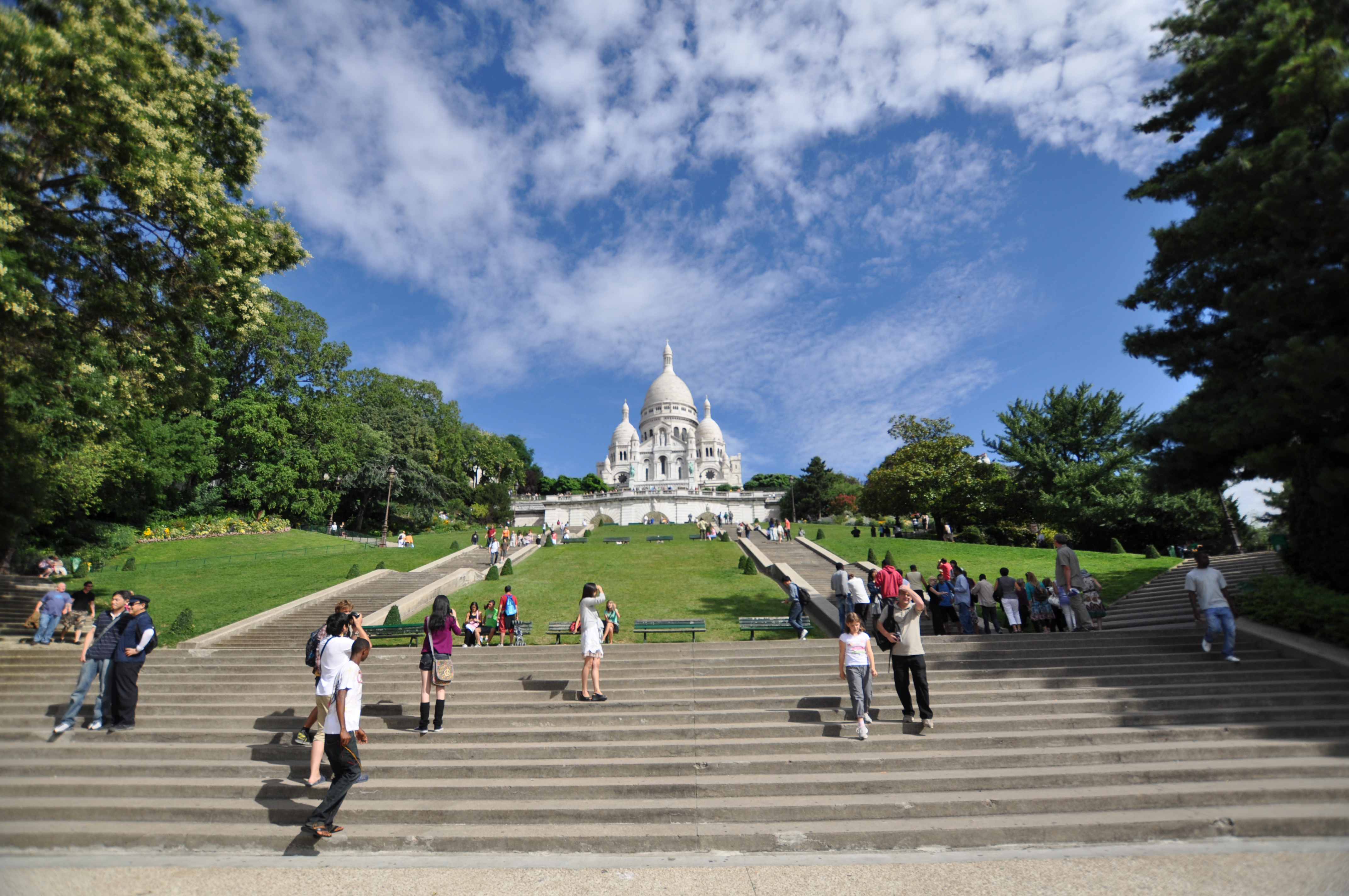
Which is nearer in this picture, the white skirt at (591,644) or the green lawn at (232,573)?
the white skirt at (591,644)

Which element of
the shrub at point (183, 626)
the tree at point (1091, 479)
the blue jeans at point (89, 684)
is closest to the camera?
the blue jeans at point (89, 684)

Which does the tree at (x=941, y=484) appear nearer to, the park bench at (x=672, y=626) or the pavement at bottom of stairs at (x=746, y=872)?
the park bench at (x=672, y=626)

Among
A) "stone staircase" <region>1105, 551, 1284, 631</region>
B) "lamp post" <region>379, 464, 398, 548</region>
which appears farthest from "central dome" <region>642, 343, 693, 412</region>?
"stone staircase" <region>1105, 551, 1284, 631</region>

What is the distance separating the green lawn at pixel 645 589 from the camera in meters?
14.6

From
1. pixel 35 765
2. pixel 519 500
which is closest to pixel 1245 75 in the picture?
pixel 35 765

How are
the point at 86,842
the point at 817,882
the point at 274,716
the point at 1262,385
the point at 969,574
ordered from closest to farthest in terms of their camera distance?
the point at 817,882, the point at 86,842, the point at 274,716, the point at 1262,385, the point at 969,574

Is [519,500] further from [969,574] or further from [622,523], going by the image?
[969,574]

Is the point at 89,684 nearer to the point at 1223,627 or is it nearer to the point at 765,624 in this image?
the point at 765,624

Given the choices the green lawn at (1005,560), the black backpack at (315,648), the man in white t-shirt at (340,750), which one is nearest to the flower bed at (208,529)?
the black backpack at (315,648)

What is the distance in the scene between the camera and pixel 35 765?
6.98 metres

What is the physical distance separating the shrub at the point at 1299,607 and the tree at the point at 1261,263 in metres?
0.83

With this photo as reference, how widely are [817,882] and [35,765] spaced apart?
897 cm

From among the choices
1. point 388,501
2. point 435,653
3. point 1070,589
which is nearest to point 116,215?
point 435,653

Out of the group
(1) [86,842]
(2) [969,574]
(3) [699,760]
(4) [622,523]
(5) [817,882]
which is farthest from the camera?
(4) [622,523]
